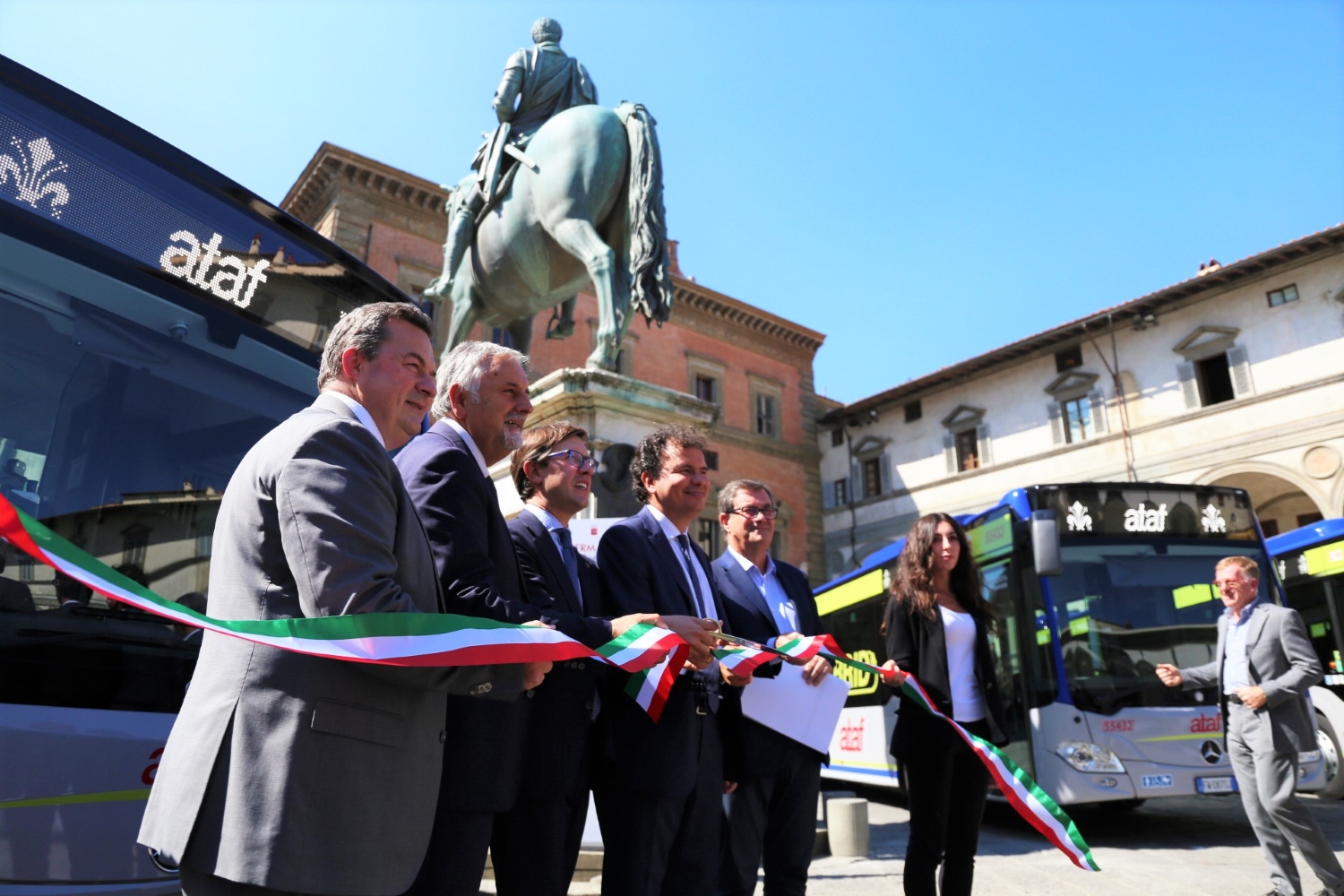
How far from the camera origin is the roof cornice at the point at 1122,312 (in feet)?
71.4

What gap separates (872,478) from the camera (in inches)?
1288

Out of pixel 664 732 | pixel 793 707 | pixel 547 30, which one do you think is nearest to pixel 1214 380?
pixel 547 30

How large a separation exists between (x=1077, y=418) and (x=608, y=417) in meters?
24.5

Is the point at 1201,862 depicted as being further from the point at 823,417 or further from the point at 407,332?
the point at 823,417

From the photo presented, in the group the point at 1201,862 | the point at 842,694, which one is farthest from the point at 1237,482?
the point at 842,694

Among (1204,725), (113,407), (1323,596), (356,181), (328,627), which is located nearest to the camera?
(328,627)

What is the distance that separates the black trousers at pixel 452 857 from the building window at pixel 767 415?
2971cm

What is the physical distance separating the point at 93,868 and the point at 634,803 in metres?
1.39

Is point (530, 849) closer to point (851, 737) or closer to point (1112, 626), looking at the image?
point (1112, 626)

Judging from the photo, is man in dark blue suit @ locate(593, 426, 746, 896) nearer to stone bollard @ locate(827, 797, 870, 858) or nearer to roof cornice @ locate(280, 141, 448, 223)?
stone bollard @ locate(827, 797, 870, 858)

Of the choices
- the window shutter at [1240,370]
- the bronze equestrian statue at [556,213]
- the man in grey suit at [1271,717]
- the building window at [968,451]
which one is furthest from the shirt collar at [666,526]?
the building window at [968,451]

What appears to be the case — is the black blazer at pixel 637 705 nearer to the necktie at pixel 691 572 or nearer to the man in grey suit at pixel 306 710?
the necktie at pixel 691 572

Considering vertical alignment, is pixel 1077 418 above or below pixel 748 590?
above

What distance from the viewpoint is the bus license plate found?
21.9 feet
